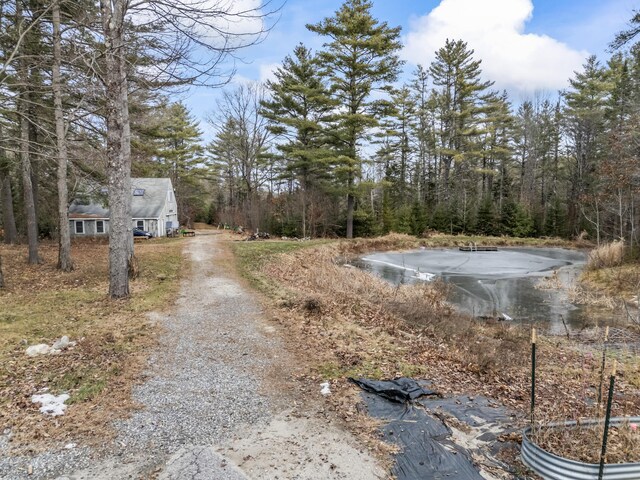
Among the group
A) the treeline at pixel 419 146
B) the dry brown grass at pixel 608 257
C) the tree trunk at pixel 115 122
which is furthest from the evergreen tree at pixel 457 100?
the tree trunk at pixel 115 122

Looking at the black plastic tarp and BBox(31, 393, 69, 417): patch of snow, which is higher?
BBox(31, 393, 69, 417): patch of snow

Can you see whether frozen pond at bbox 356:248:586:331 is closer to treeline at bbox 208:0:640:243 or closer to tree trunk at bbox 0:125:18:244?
treeline at bbox 208:0:640:243

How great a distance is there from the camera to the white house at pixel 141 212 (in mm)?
24859

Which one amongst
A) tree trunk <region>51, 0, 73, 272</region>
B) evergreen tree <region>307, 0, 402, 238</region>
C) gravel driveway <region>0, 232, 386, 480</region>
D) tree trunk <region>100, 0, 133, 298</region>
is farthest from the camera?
evergreen tree <region>307, 0, 402, 238</region>

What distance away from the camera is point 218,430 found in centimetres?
352

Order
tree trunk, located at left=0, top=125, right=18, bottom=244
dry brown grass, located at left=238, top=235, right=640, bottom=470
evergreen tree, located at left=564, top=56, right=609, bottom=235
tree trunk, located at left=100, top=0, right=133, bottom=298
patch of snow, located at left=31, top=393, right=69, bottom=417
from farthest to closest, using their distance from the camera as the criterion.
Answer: evergreen tree, located at left=564, top=56, right=609, bottom=235 → tree trunk, located at left=0, top=125, right=18, bottom=244 → tree trunk, located at left=100, top=0, right=133, bottom=298 → dry brown grass, located at left=238, top=235, right=640, bottom=470 → patch of snow, located at left=31, top=393, right=69, bottom=417

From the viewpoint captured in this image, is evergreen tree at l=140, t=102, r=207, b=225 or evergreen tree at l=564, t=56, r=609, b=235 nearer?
evergreen tree at l=564, t=56, r=609, b=235

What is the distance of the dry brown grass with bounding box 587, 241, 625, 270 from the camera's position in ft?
47.6

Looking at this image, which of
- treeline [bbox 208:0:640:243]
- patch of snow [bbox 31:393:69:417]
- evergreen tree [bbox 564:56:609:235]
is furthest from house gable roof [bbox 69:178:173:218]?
evergreen tree [bbox 564:56:609:235]

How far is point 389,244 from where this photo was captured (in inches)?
952

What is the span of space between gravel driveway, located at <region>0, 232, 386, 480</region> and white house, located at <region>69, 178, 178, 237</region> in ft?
70.7

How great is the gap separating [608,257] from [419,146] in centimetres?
2128

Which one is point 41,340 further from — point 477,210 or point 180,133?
point 180,133

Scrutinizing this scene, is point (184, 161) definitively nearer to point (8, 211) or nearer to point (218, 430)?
point (8, 211)
